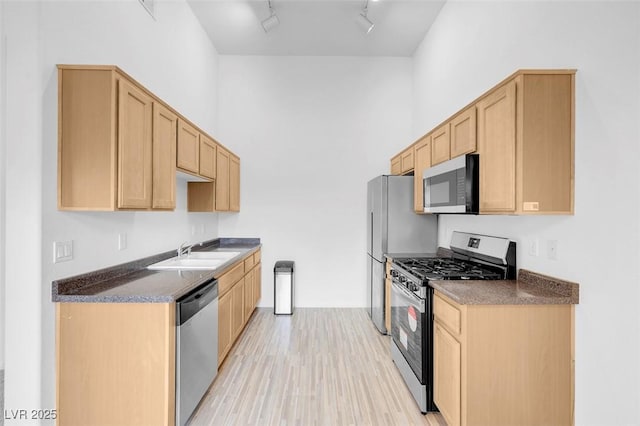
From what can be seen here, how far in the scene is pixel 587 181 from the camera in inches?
73.5

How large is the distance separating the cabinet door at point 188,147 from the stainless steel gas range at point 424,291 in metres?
2.10

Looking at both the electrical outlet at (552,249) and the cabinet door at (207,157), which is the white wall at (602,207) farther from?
the cabinet door at (207,157)

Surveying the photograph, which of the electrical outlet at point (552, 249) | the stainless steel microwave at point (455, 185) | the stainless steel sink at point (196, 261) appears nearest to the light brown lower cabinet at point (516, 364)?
the electrical outlet at point (552, 249)

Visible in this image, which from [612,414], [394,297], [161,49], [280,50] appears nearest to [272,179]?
[280,50]

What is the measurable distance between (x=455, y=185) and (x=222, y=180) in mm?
2662

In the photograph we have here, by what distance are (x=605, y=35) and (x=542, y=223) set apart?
3.62 feet

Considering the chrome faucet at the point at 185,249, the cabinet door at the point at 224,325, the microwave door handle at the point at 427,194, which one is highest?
the microwave door handle at the point at 427,194

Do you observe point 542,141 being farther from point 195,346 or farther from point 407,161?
point 195,346

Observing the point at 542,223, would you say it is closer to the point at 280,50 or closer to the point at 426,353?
the point at 426,353

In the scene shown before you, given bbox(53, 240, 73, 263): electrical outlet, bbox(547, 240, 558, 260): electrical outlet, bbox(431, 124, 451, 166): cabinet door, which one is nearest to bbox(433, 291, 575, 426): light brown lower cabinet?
bbox(547, 240, 558, 260): electrical outlet

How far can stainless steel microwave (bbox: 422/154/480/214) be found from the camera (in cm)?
240

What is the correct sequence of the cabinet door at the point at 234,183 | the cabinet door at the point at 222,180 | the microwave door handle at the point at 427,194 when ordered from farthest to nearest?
the cabinet door at the point at 234,183
the cabinet door at the point at 222,180
the microwave door handle at the point at 427,194

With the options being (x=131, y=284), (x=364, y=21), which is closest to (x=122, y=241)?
(x=131, y=284)

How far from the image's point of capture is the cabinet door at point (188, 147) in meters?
2.81
